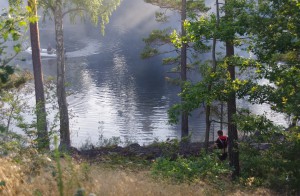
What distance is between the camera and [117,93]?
115 ft

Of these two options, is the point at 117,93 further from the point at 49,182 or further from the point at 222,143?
the point at 49,182

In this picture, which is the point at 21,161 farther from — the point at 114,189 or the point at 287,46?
the point at 287,46

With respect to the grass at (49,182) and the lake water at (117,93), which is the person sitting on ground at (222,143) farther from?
the lake water at (117,93)

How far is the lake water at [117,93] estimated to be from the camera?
25.7 m

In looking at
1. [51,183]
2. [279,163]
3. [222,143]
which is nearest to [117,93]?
[222,143]

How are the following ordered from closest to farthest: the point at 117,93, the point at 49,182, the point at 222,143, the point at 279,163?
the point at 49,182, the point at 279,163, the point at 222,143, the point at 117,93

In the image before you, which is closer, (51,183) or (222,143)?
(51,183)

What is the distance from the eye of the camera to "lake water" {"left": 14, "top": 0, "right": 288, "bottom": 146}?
84.2 feet

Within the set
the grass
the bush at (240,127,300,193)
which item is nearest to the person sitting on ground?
the bush at (240,127,300,193)

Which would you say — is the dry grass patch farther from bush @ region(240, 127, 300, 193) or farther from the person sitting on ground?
the person sitting on ground

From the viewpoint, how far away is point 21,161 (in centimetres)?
484

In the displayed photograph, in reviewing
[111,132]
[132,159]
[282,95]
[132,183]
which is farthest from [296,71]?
[111,132]

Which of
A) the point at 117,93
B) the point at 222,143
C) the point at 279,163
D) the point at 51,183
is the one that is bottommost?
the point at 117,93

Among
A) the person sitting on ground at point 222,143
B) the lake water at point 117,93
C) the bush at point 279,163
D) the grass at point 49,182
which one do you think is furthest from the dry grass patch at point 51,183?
the lake water at point 117,93
